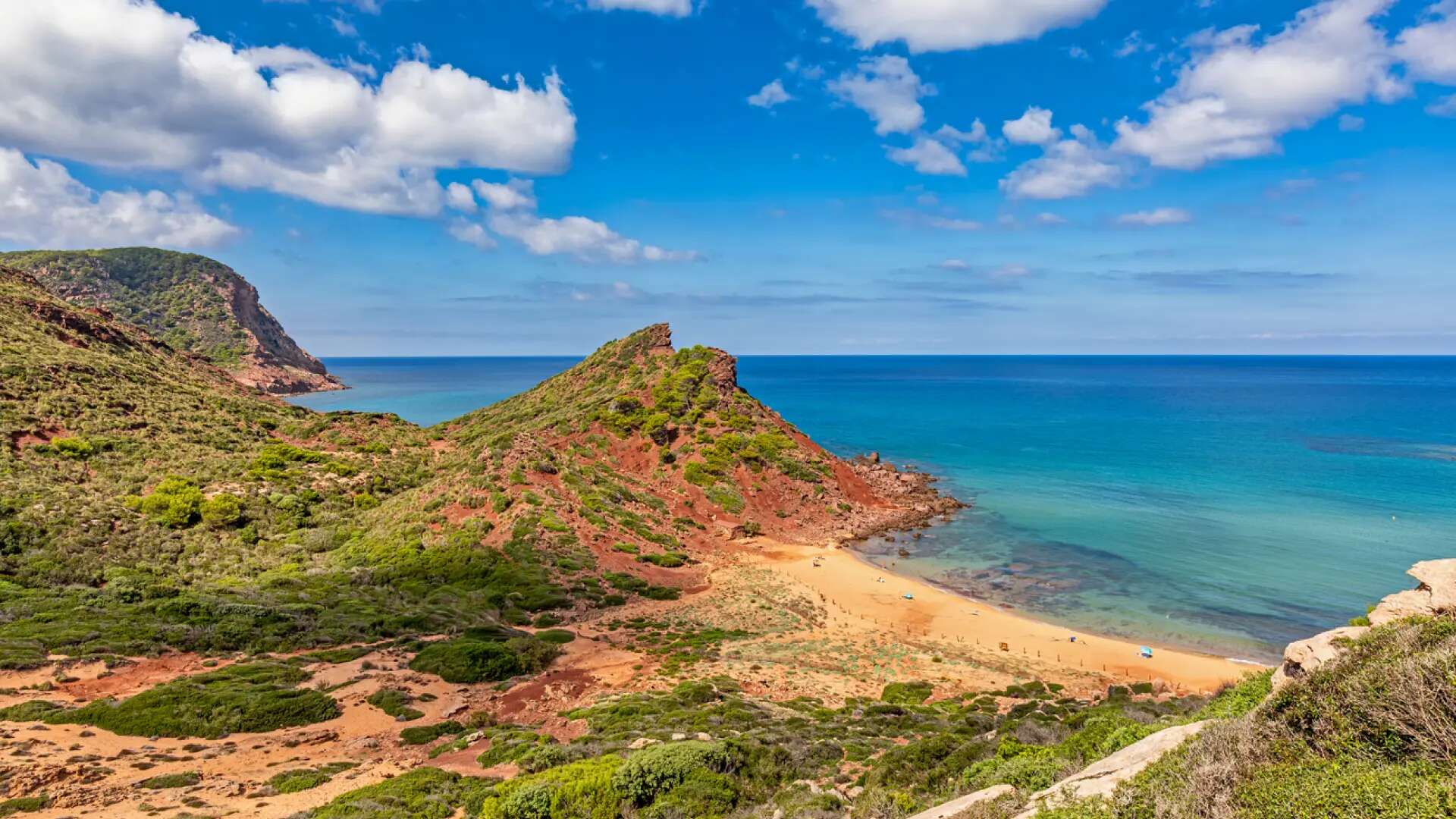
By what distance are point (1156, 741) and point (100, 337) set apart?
82980 millimetres

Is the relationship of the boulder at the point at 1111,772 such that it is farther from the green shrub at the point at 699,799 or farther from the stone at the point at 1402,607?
the green shrub at the point at 699,799

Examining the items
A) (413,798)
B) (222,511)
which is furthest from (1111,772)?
(222,511)

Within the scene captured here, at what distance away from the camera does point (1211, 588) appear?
121ft

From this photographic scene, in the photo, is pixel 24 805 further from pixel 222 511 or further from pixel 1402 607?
pixel 222 511

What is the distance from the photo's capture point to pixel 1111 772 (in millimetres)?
9859

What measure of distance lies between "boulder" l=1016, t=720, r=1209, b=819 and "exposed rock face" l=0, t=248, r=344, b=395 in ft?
512

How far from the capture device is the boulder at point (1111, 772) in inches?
365

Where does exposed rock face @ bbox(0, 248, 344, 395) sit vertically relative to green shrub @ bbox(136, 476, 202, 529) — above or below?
above

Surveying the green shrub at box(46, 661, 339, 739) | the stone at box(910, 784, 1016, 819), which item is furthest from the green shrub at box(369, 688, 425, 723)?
the stone at box(910, 784, 1016, 819)

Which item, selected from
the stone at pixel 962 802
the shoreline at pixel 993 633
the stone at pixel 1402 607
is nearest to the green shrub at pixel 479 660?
the shoreline at pixel 993 633

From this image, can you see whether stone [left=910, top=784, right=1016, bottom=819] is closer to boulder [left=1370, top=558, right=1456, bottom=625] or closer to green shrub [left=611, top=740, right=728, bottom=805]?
green shrub [left=611, top=740, right=728, bottom=805]

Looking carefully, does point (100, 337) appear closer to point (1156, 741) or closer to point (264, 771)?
point (264, 771)

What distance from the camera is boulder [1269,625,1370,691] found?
9531 millimetres

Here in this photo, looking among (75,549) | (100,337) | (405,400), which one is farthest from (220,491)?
(405,400)
